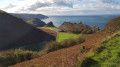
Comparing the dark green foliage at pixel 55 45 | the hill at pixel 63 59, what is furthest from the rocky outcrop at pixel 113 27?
the hill at pixel 63 59

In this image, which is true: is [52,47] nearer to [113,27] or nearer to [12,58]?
[12,58]

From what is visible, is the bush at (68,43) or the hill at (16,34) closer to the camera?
the bush at (68,43)

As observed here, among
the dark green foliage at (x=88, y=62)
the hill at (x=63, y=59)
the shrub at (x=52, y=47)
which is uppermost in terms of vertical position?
the dark green foliage at (x=88, y=62)

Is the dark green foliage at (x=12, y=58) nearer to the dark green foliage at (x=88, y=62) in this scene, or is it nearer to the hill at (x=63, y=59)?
the hill at (x=63, y=59)

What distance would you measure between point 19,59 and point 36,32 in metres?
45.5

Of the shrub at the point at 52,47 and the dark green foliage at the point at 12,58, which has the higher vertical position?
the dark green foliage at the point at 12,58

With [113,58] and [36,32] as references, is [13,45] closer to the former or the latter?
[36,32]

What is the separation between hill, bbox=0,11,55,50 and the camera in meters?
46.2

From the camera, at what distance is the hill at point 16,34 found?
46.2 metres

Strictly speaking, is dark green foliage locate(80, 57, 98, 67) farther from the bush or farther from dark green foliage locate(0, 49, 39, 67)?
the bush

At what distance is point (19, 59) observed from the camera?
14617mm

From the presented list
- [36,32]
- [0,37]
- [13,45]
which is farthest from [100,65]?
[36,32]

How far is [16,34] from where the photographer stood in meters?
51.9

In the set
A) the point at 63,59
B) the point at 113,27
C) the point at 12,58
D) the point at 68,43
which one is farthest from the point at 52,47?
the point at 63,59
